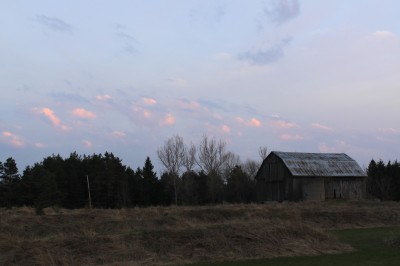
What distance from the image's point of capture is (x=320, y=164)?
69.7 meters

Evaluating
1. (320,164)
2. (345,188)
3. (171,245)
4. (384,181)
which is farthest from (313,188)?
(171,245)

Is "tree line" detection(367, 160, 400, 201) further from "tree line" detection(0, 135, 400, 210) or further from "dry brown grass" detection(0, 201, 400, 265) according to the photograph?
"dry brown grass" detection(0, 201, 400, 265)

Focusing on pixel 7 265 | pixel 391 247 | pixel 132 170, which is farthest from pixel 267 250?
pixel 132 170

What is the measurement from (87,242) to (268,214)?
63.7 feet

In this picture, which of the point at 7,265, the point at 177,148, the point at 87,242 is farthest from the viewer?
the point at 177,148

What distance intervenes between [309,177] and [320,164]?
3802mm

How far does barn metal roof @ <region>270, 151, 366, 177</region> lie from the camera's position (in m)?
67.5

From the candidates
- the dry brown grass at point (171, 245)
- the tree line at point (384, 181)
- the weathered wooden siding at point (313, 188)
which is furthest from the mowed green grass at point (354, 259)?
the tree line at point (384, 181)

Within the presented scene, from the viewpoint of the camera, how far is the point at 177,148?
104062 mm

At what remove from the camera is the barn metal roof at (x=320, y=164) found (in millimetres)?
67531

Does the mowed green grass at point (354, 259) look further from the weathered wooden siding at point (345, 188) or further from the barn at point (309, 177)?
the weathered wooden siding at point (345, 188)

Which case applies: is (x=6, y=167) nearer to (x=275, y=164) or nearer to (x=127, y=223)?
(x=275, y=164)

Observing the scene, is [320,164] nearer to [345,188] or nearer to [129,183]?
[345,188]

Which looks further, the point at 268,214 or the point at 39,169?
the point at 39,169
